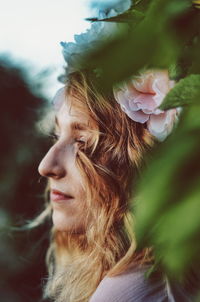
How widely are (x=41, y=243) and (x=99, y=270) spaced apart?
648mm

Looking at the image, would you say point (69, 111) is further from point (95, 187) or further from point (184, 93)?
point (184, 93)

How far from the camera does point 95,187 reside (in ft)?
3.91

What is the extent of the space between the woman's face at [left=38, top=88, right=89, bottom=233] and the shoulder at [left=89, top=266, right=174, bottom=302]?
206mm

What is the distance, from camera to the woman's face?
1227 millimetres

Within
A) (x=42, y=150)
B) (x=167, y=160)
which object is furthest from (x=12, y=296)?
(x=167, y=160)

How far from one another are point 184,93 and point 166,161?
4 cm

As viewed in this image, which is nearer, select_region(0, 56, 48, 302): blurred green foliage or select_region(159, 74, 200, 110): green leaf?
select_region(159, 74, 200, 110): green leaf

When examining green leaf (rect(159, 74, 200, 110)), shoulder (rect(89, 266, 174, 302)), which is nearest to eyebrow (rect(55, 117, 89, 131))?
shoulder (rect(89, 266, 174, 302))

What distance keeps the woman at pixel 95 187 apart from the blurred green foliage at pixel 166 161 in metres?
0.93

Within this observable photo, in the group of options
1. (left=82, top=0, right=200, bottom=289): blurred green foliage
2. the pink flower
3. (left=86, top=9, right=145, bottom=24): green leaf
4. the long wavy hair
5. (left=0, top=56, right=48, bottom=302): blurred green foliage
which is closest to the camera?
(left=82, top=0, right=200, bottom=289): blurred green foliage

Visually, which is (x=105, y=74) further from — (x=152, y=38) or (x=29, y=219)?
(x=29, y=219)

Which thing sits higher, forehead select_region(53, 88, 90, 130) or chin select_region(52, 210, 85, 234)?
forehead select_region(53, 88, 90, 130)

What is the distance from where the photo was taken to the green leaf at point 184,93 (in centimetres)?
A: 16

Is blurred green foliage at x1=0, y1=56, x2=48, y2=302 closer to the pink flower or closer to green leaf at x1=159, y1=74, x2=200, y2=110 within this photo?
the pink flower
